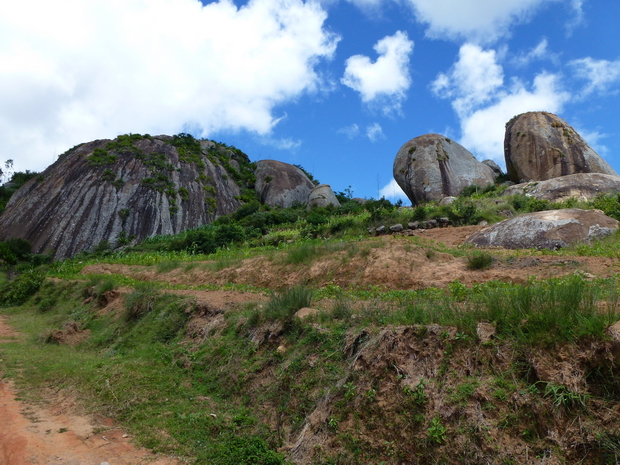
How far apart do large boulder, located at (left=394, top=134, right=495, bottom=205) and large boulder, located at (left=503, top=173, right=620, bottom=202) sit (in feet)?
18.4

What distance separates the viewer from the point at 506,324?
3.88m

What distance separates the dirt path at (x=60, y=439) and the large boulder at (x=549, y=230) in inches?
403

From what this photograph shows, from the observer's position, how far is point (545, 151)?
21953mm

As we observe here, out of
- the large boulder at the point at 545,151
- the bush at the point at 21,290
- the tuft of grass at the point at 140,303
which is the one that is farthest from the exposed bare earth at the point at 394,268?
the large boulder at the point at 545,151

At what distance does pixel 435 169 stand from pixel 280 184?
58.9 ft

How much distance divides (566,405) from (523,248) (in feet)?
29.0

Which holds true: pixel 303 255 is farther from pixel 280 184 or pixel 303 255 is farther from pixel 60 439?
pixel 280 184

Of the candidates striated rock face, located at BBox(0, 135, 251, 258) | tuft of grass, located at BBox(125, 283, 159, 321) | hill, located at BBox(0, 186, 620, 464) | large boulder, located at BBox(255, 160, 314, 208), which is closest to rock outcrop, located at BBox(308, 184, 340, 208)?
large boulder, located at BBox(255, 160, 314, 208)

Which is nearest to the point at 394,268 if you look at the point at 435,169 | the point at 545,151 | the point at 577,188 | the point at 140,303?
the point at 140,303

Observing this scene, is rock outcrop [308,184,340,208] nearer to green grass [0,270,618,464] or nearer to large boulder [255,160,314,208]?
large boulder [255,160,314,208]

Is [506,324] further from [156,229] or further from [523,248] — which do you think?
[156,229]

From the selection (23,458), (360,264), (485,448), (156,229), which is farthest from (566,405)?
(156,229)

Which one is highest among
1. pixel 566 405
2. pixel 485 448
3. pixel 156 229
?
pixel 156 229

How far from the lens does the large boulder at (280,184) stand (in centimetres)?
3784
